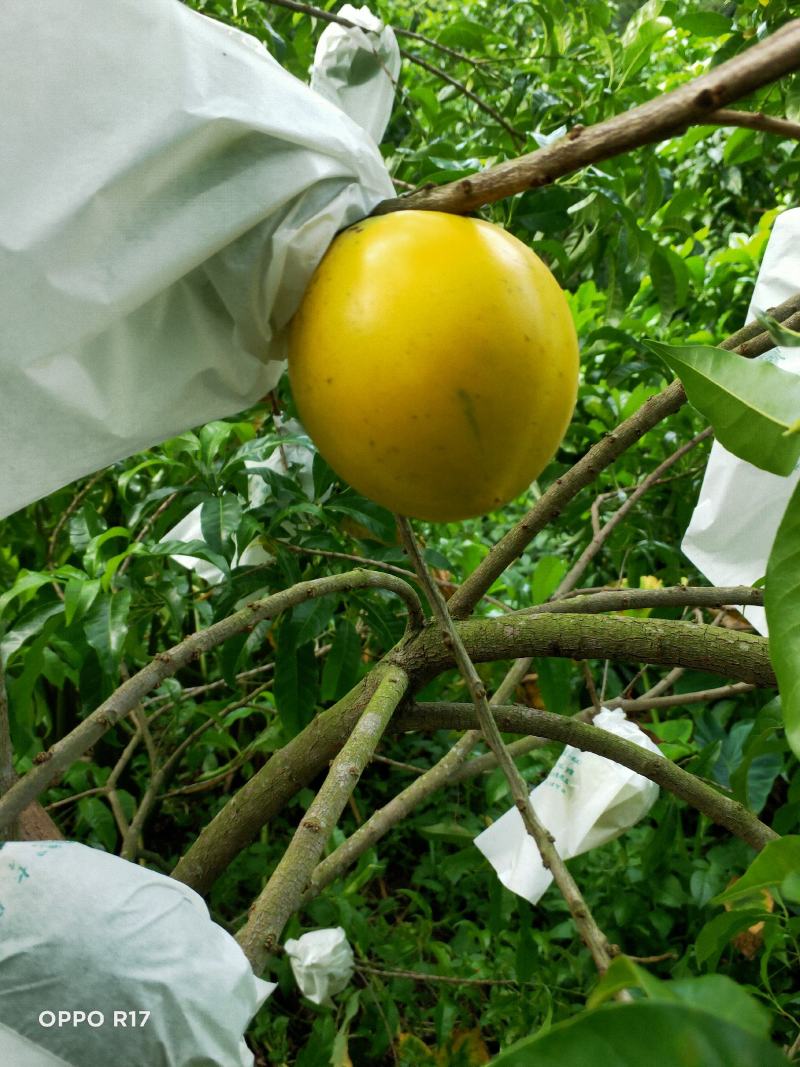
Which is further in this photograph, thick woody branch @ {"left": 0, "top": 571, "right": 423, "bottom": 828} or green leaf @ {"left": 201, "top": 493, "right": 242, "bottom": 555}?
green leaf @ {"left": 201, "top": 493, "right": 242, "bottom": 555}

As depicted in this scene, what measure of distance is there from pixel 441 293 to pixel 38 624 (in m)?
0.75

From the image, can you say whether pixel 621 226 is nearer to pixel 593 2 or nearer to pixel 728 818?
pixel 593 2

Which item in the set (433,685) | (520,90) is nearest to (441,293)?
(433,685)

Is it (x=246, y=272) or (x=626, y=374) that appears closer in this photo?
(x=246, y=272)

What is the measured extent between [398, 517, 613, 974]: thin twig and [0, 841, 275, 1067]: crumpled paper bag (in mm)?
211

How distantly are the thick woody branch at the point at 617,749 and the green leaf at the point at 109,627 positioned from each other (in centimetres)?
32

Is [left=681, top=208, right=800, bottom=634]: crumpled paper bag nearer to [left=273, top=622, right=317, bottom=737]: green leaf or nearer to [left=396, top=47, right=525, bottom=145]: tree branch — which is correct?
[left=396, top=47, right=525, bottom=145]: tree branch

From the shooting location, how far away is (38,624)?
1072mm

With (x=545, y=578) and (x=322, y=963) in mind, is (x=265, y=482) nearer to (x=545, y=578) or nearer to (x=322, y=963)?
(x=545, y=578)

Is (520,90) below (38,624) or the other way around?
the other way around

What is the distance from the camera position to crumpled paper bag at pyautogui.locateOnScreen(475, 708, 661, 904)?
123cm

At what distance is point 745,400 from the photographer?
51 centimetres

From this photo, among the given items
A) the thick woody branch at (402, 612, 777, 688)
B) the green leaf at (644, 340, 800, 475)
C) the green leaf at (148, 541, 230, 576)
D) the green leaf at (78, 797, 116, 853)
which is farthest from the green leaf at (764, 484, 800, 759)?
the green leaf at (78, 797, 116, 853)

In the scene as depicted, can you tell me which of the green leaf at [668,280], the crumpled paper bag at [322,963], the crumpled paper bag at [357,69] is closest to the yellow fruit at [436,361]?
the crumpled paper bag at [357,69]
